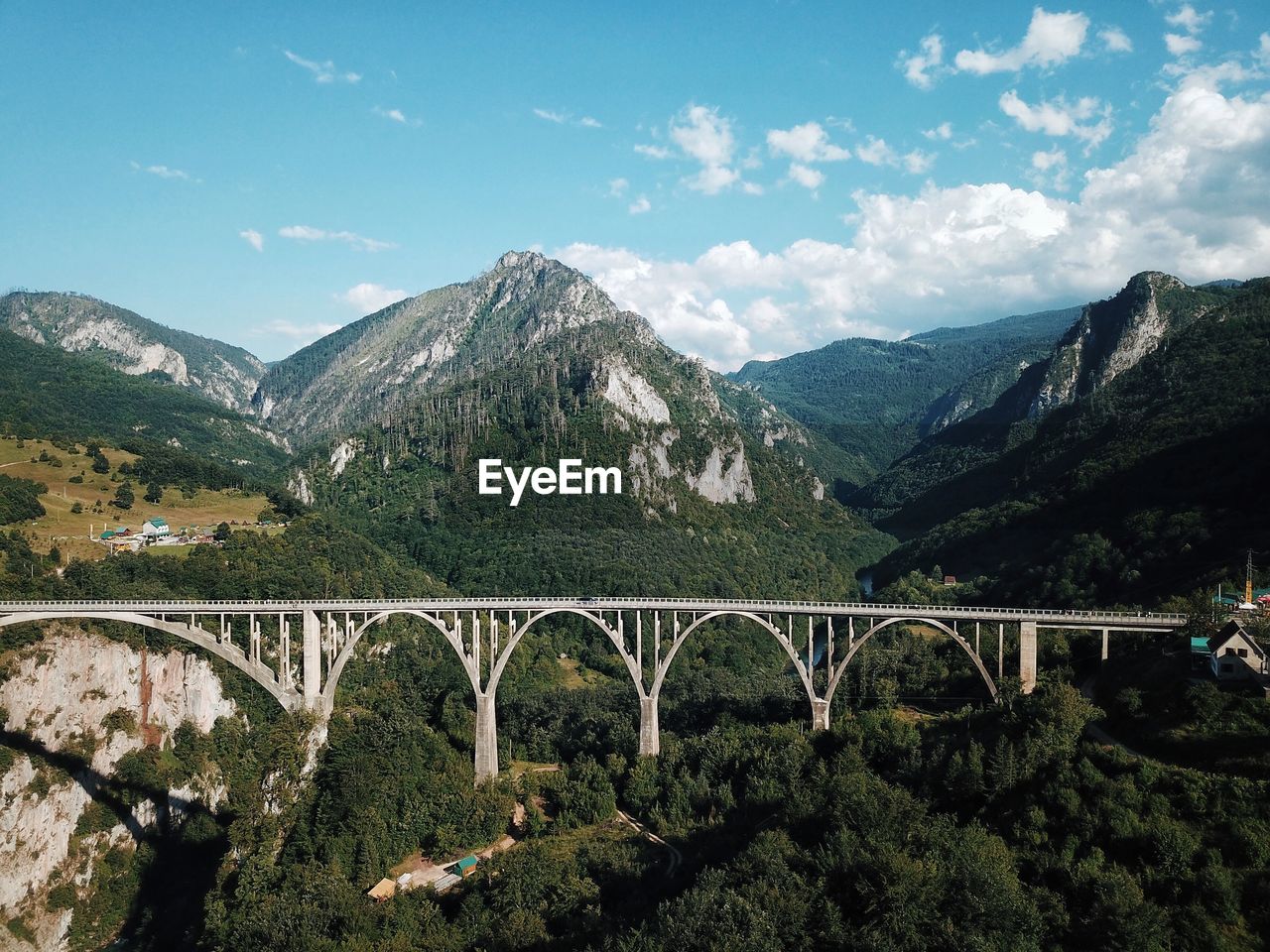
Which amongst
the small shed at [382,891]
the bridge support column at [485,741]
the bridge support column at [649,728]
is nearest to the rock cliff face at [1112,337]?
the bridge support column at [649,728]

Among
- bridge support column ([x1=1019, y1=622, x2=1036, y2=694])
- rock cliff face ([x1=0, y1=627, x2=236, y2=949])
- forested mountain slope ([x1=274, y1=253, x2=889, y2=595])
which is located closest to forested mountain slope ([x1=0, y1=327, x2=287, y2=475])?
forested mountain slope ([x1=274, y1=253, x2=889, y2=595])

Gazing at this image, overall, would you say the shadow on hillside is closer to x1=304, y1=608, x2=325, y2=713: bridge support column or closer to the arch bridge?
the arch bridge

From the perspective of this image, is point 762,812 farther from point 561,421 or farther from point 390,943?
point 561,421

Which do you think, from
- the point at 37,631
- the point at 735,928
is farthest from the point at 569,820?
the point at 37,631

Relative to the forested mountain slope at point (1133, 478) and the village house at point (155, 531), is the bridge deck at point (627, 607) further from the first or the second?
the village house at point (155, 531)

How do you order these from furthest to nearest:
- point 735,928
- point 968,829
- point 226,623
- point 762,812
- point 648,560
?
1. point 648,560
2. point 226,623
3. point 762,812
4. point 968,829
5. point 735,928

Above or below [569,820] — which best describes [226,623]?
above

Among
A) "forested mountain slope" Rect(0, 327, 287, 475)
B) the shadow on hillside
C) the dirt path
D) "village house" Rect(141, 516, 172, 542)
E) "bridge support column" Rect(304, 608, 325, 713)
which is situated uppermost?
"forested mountain slope" Rect(0, 327, 287, 475)
